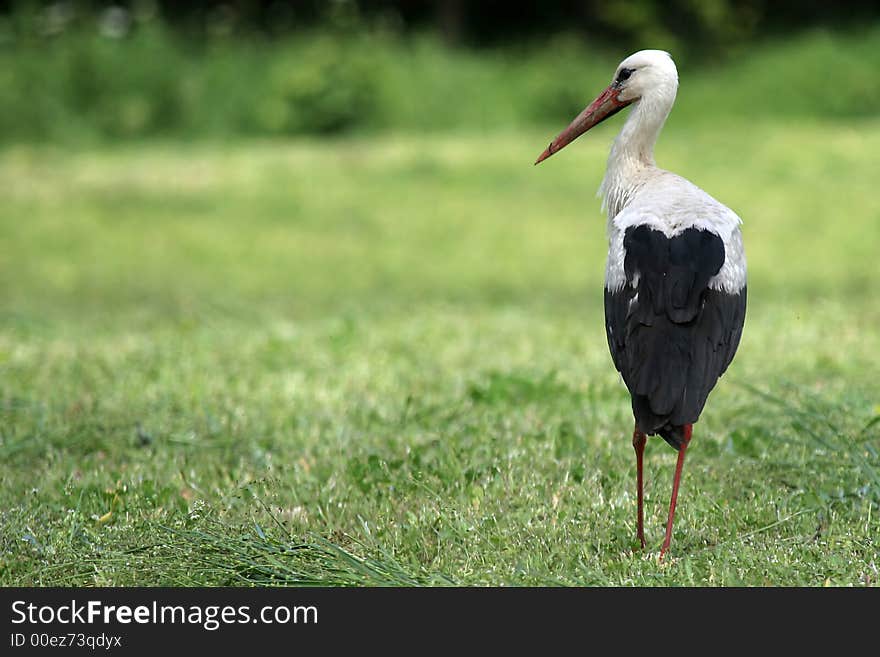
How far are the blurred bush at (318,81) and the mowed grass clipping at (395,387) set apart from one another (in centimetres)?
235

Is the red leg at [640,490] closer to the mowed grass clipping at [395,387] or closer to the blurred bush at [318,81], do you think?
the mowed grass clipping at [395,387]

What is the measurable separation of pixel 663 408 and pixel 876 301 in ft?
18.6

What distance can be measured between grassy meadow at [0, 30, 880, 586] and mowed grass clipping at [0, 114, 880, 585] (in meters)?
0.02

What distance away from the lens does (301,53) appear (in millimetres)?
16688

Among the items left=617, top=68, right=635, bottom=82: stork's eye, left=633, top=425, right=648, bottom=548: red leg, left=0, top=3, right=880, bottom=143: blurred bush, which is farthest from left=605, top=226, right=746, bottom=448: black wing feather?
left=0, top=3, right=880, bottom=143: blurred bush

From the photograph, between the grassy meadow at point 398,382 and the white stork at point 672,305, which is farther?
the grassy meadow at point 398,382

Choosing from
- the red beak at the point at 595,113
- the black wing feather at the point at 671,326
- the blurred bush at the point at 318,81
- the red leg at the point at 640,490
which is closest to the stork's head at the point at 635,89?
the red beak at the point at 595,113

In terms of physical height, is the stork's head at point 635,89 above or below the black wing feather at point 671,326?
above

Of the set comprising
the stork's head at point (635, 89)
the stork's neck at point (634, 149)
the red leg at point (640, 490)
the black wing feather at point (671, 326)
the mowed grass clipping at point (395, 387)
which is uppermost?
the stork's head at point (635, 89)

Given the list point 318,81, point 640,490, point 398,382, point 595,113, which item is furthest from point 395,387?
point 318,81

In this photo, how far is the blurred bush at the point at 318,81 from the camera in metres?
15.6

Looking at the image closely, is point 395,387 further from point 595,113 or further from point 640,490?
point 640,490
